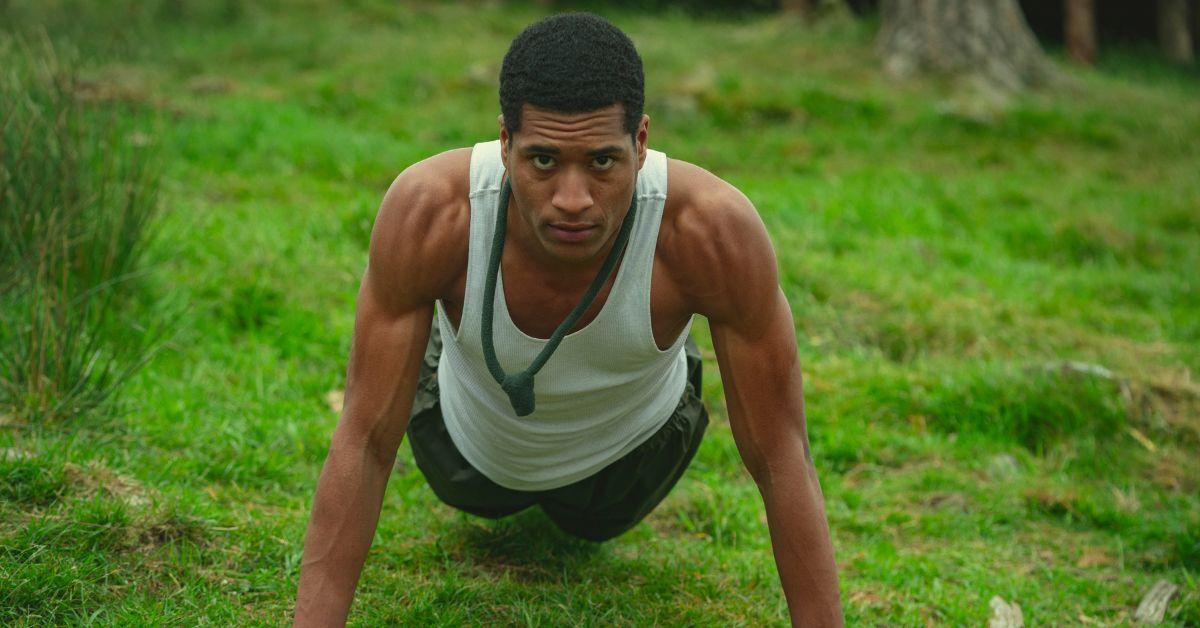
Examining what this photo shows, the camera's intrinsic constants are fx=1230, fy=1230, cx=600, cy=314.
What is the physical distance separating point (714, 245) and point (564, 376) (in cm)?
49

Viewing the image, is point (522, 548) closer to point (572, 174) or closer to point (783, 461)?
point (783, 461)

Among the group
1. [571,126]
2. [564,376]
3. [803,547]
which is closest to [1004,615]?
[803,547]

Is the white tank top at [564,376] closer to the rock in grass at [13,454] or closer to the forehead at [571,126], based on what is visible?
the forehead at [571,126]

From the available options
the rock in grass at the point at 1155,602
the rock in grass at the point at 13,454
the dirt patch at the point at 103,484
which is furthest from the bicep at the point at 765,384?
the rock in grass at the point at 13,454

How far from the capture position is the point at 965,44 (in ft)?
31.9

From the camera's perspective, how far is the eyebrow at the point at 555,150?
95.8 inches

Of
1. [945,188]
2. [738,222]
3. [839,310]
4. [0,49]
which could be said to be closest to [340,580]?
[738,222]

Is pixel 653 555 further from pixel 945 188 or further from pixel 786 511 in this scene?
pixel 945 188

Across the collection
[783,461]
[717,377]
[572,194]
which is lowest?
[717,377]

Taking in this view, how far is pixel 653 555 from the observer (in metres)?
3.67

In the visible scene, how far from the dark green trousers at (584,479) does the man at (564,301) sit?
403 mm

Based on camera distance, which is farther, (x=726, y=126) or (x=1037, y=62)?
(x=1037, y=62)

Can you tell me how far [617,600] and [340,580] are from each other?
3.08ft

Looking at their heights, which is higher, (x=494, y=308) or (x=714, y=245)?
(x=714, y=245)
